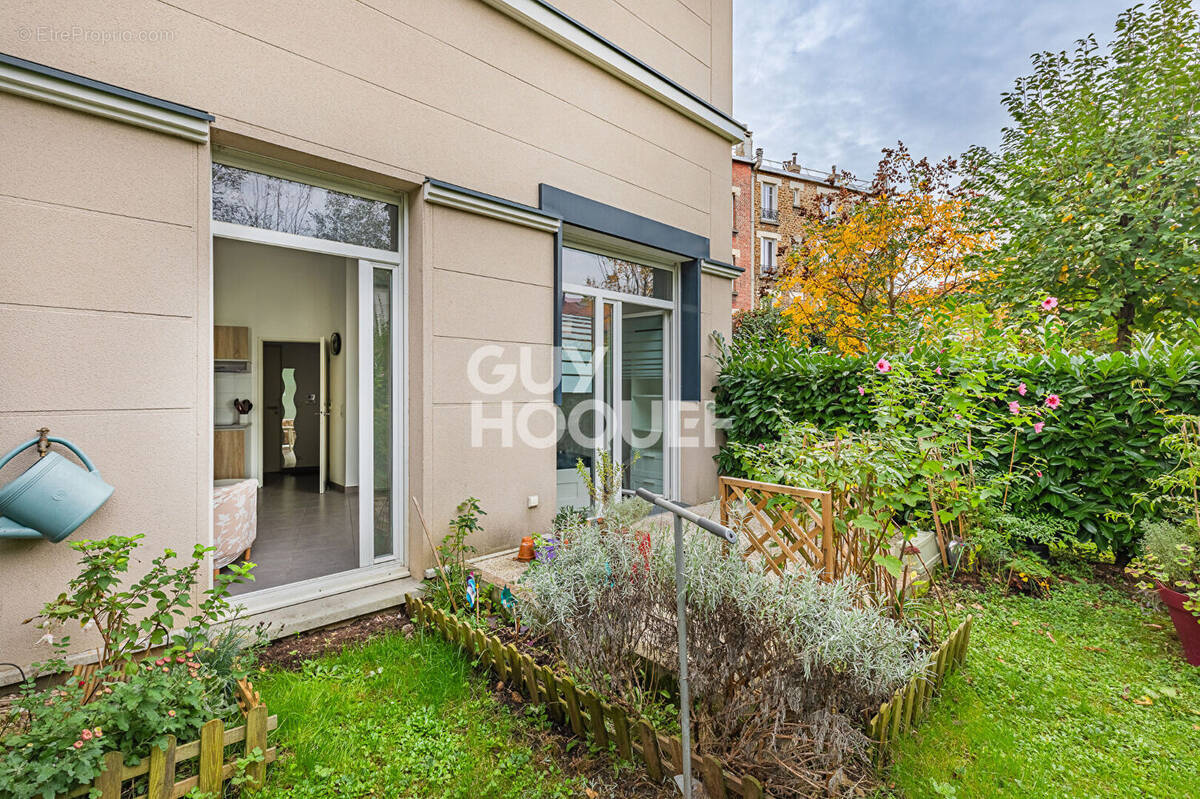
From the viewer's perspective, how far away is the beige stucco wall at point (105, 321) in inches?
89.7

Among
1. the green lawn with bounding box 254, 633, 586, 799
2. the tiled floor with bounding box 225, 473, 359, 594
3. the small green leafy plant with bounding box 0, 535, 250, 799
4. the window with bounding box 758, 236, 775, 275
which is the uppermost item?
the window with bounding box 758, 236, 775, 275

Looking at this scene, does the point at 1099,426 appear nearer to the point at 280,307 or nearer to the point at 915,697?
the point at 915,697

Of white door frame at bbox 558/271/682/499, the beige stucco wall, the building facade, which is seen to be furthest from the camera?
white door frame at bbox 558/271/682/499

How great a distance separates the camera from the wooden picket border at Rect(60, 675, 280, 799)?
1.65 m

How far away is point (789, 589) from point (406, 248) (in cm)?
324

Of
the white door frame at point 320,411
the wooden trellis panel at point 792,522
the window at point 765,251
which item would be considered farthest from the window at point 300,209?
the window at point 765,251

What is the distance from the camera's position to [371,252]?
3.53 m

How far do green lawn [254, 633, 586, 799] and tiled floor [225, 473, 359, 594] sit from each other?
0.96 meters

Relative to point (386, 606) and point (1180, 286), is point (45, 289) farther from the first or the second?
point (1180, 286)

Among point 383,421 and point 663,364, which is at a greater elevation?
point 663,364

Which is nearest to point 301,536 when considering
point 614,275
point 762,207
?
point 614,275

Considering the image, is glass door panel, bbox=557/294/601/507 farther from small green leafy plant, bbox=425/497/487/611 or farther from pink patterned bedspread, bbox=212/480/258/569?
pink patterned bedspread, bbox=212/480/258/569

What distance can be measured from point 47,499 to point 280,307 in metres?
5.53

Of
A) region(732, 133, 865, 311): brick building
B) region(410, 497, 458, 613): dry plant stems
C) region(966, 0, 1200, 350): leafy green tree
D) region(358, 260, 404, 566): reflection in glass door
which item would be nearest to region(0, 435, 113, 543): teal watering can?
region(358, 260, 404, 566): reflection in glass door
